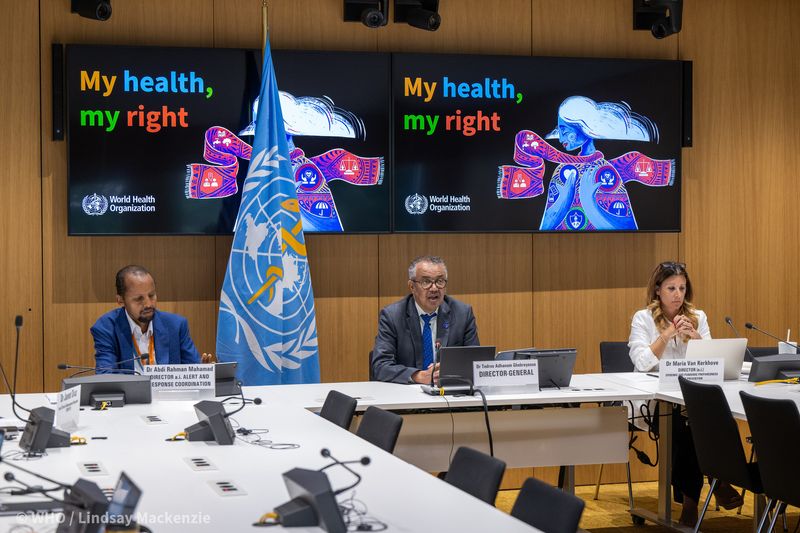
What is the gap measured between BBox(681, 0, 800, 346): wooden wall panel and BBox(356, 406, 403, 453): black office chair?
3.86 metres

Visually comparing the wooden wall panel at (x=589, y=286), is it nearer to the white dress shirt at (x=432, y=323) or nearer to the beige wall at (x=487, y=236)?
the beige wall at (x=487, y=236)

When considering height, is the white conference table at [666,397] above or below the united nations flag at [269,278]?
below

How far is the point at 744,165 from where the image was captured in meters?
7.37

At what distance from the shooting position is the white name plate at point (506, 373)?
5.08 meters

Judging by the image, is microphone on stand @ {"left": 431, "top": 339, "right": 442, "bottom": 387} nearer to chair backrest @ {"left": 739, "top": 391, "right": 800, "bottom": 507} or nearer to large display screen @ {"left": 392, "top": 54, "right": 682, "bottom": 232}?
large display screen @ {"left": 392, "top": 54, "right": 682, "bottom": 232}

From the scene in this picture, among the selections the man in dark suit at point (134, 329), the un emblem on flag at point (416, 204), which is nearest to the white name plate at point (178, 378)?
the man in dark suit at point (134, 329)

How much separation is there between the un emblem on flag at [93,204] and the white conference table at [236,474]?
1.97 m

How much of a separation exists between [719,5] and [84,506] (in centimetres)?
625

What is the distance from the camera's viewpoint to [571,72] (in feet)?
22.6

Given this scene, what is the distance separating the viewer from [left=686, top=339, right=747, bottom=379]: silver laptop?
532 cm

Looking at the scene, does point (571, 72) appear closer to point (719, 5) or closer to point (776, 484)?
point (719, 5)

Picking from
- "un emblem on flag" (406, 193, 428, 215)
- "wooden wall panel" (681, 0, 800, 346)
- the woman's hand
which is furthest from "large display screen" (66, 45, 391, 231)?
"wooden wall panel" (681, 0, 800, 346)

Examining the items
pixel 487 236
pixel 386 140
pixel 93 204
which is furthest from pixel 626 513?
A: pixel 93 204

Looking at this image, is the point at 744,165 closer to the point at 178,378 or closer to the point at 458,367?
the point at 458,367
